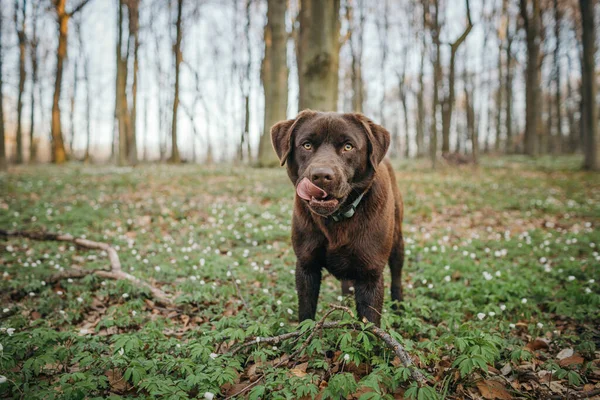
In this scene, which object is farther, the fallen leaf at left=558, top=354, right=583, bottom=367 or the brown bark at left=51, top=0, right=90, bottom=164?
the brown bark at left=51, top=0, right=90, bottom=164

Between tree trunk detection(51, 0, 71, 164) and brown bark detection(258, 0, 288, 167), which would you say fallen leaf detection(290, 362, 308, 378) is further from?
tree trunk detection(51, 0, 71, 164)

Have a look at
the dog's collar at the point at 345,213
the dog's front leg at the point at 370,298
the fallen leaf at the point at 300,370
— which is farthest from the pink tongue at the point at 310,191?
the fallen leaf at the point at 300,370

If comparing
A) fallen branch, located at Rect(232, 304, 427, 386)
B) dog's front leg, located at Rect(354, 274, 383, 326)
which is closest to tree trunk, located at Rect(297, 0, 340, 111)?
dog's front leg, located at Rect(354, 274, 383, 326)

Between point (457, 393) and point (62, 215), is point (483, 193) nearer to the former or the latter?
point (457, 393)

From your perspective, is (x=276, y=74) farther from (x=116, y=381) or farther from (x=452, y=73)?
(x=116, y=381)

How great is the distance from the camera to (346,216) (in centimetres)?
292

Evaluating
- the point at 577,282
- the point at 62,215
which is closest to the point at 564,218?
the point at 577,282

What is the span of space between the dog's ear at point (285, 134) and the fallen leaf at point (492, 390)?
2.19 metres

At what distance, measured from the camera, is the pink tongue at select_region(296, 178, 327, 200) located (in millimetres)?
2502

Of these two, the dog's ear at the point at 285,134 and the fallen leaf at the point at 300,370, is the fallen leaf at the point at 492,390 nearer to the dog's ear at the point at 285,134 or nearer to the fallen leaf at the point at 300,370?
the fallen leaf at the point at 300,370

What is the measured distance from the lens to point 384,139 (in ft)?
10.3

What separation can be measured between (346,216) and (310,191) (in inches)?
21.1

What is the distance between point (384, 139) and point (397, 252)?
1.59 m

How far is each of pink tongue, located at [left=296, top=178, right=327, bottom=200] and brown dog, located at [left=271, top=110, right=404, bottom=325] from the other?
194 millimetres
